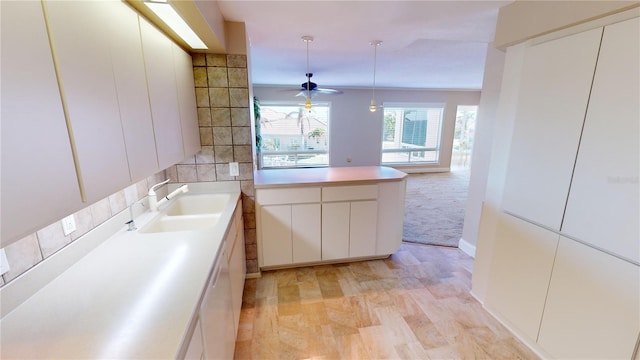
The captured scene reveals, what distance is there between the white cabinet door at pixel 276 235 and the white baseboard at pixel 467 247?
6.95ft

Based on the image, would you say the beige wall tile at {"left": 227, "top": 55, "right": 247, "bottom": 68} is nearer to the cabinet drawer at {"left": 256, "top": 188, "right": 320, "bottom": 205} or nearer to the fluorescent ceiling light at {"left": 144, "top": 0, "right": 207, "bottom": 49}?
the fluorescent ceiling light at {"left": 144, "top": 0, "right": 207, "bottom": 49}

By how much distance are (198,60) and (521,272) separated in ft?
9.57

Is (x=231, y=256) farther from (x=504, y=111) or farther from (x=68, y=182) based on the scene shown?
(x=504, y=111)

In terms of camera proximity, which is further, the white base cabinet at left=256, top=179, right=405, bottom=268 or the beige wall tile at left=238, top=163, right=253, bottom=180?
the white base cabinet at left=256, top=179, right=405, bottom=268

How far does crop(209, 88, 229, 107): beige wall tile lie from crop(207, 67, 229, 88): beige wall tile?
3cm

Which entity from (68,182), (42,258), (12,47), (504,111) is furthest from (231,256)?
(504,111)

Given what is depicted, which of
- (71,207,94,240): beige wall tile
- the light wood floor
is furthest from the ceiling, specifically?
the light wood floor

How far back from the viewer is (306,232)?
2674mm

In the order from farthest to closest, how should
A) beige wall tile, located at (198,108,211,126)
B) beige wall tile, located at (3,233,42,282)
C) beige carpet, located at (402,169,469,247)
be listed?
beige carpet, located at (402,169,469,247) → beige wall tile, located at (198,108,211,126) → beige wall tile, located at (3,233,42,282)

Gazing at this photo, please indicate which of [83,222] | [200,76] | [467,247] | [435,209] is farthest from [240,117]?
[435,209]

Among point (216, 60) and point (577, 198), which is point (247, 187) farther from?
point (577, 198)

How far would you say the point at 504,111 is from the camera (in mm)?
1950

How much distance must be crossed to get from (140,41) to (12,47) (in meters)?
0.73

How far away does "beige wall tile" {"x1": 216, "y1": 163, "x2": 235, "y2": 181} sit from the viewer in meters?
2.36
